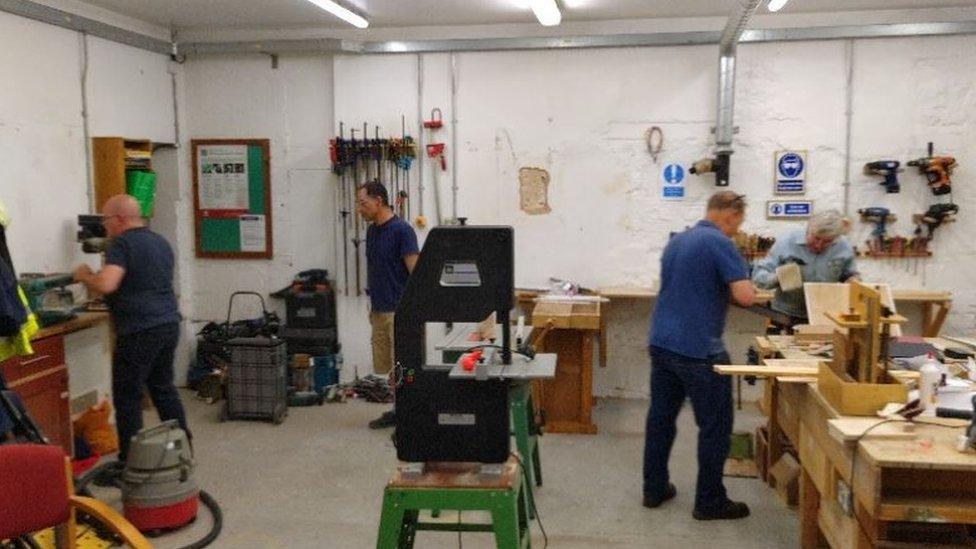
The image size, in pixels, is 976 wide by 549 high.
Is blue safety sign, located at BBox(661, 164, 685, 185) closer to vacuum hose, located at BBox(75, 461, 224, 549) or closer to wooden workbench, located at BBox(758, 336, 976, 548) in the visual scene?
wooden workbench, located at BBox(758, 336, 976, 548)

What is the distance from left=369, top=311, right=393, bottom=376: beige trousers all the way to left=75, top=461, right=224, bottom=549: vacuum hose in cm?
152

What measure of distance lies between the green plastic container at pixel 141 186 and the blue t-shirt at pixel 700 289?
12.0ft

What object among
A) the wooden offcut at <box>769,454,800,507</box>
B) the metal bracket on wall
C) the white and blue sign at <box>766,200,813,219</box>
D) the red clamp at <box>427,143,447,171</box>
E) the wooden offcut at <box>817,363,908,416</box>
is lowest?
the wooden offcut at <box>769,454,800,507</box>

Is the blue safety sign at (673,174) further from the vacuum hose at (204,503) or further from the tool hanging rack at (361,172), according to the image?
the vacuum hose at (204,503)

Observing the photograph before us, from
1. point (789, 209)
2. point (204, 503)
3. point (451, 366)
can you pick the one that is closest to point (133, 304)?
point (204, 503)

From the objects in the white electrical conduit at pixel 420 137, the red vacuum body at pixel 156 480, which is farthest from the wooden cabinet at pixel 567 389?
the red vacuum body at pixel 156 480

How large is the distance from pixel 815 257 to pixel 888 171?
1.48m

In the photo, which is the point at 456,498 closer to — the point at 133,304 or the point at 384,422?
the point at 133,304

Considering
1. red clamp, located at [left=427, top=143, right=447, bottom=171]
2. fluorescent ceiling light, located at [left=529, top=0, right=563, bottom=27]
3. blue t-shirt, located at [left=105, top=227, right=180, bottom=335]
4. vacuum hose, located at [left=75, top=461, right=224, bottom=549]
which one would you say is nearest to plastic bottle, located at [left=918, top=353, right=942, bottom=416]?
vacuum hose, located at [left=75, top=461, right=224, bottom=549]

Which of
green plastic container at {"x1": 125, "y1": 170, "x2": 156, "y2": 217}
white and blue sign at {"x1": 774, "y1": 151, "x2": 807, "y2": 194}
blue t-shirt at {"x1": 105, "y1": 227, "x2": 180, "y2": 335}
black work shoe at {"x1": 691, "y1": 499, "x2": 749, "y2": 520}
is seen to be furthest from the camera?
white and blue sign at {"x1": 774, "y1": 151, "x2": 807, "y2": 194}

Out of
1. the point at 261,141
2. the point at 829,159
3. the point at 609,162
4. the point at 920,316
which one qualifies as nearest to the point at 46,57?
the point at 261,141

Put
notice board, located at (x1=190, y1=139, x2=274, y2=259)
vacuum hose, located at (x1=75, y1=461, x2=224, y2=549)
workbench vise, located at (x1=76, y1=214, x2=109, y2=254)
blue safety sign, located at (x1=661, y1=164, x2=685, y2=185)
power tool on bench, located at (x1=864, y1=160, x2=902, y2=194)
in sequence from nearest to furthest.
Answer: vacuum hose, located at (x1=75, y1=461, x2=224, y2=549) → workbench vise, located at (x1=76, y1=214, x2=109, y2=254) → power tool on bench, located at (x1=864, y1=160, x2=902, y2=194) → blue safety sign, located at (x1=661, y1=164, x2=685, y2=185) → notice board, located at (x1=190, y1=139, x2=274, y2=259)

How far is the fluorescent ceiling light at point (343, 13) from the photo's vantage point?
201 inches

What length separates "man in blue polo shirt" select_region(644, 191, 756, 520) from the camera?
366 centimetres
